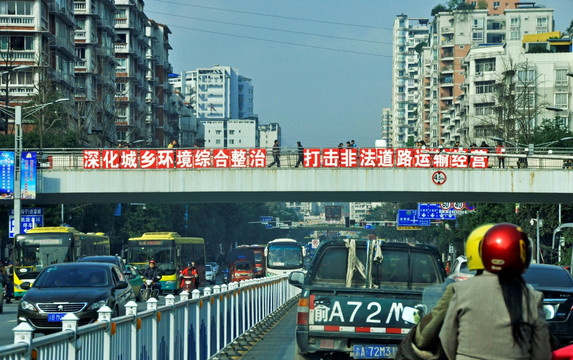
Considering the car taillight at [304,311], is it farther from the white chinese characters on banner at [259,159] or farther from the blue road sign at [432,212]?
the blue road sign at [432,212]

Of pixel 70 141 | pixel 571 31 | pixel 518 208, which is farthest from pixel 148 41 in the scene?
pixel 518 208

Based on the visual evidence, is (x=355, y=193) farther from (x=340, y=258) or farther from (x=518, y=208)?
(x=340, y=258)

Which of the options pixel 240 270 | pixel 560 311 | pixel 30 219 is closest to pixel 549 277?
pixel 560 311

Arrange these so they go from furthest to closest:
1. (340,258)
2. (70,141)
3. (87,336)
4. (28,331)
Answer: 1. (70,141)
2. (340,258)
3. (87,336)
4. (28,331)

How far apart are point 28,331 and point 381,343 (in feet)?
19.4

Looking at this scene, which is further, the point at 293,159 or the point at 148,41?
the point at 148,41

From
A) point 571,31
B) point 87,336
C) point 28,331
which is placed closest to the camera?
point 28,331

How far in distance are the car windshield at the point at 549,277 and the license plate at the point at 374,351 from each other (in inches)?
183

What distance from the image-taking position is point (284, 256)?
5969cm

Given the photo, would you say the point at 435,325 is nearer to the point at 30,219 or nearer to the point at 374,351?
the point at 374,351

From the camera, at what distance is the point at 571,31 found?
122 m

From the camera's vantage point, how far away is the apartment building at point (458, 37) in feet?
427

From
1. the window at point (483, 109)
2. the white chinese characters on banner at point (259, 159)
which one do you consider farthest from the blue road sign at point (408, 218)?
the window at point (483, 109)

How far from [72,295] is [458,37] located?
122 metres
